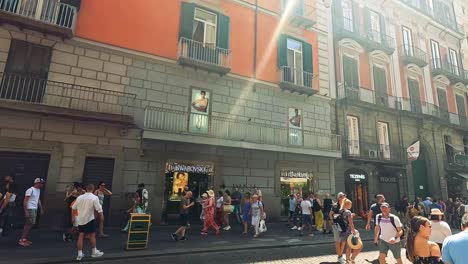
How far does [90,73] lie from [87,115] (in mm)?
2109

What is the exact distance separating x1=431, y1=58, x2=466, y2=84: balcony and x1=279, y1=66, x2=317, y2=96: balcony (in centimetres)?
1417

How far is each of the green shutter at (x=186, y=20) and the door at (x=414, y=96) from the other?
57.2 ft

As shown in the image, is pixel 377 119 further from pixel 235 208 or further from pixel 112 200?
pixel 112 200

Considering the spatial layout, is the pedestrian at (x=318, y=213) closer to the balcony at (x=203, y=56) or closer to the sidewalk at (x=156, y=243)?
the sidewalk at (x=156, y=243)

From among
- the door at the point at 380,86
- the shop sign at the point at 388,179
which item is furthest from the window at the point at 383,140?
the door at the point at 380,86

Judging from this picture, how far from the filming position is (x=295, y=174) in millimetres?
15539

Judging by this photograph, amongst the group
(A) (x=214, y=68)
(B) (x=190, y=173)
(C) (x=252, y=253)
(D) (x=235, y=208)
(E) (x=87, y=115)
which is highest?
(A) (x=214, y=68)

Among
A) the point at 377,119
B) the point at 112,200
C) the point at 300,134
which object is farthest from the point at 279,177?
the point at 377,119

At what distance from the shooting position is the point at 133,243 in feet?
24.6

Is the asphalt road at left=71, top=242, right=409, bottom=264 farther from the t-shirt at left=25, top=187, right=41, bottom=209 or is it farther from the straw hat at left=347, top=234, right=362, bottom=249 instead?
the t-shirt at left=25, top=187, right=41, bottom=209

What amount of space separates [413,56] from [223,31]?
1652 centimetres

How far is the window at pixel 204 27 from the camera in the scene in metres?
14.4

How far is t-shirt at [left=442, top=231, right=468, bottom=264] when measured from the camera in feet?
8.44

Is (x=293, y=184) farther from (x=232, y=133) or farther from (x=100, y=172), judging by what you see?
(x=100, y=172)
